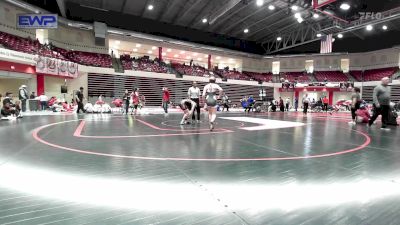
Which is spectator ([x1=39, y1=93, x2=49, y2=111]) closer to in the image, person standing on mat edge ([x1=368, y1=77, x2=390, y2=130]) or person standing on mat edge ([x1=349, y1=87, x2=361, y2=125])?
person standing on mat edge ([x1=349, y1=87, x2=361, y2=125])

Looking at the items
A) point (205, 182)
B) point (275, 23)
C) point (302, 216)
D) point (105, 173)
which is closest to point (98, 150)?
point (105, 173)

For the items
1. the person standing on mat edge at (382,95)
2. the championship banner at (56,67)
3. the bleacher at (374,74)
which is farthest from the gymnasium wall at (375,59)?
the championship banner at (56,67)

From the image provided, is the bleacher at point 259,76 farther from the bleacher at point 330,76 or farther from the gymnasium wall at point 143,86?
the bleacher at point 330,76

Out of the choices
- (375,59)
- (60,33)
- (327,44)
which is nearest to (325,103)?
(327,44)

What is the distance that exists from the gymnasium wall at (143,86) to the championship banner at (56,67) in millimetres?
3213

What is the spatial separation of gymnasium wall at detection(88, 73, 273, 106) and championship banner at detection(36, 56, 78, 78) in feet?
10.5

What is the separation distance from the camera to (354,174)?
10.6 feet

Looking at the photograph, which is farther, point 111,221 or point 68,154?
point 68,154

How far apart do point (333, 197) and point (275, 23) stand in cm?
2968

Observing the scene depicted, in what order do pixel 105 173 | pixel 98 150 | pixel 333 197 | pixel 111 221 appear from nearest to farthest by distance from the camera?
pixel 111 221 < pixel 333 197 < pixel 105 173 < pixel 98 150

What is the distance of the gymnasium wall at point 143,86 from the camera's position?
971 inches

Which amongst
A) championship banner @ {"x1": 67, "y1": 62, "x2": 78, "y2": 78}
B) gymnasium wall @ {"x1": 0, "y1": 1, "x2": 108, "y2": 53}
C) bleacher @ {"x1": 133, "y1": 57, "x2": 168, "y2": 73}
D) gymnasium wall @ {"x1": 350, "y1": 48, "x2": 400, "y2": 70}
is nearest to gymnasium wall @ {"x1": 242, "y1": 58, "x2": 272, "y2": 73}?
gymnasium wall @ {"x1": 350, "y1": 48, "x2": 400, "y2": 70}

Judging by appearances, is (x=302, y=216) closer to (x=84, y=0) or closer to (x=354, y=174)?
(x=354, y=174)

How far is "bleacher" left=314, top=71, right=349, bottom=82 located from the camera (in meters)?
35.0
